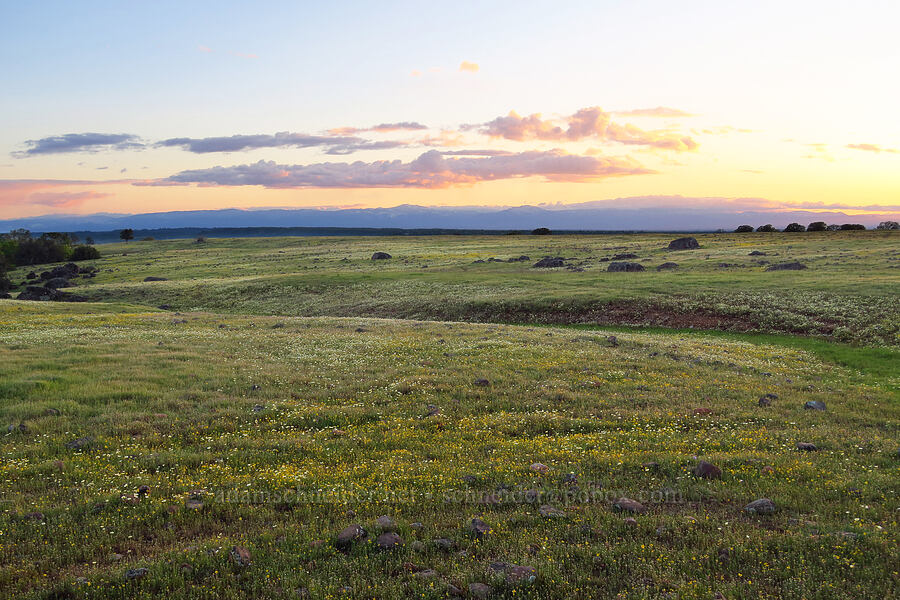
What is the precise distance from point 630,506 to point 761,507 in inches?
96.4

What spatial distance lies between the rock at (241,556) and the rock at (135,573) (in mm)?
1209

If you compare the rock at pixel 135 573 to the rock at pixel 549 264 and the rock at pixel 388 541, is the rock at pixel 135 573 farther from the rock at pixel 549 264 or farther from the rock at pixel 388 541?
the rock at pixel 549 264

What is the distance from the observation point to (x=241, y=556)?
8.44m

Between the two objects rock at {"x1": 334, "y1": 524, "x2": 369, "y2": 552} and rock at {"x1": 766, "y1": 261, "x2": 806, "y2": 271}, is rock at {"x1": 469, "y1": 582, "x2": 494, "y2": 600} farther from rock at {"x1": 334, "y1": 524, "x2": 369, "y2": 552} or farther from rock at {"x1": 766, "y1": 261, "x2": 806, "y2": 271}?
rock at {"x1": 766, "y1": 261, "x2": 806, "y2": 271}

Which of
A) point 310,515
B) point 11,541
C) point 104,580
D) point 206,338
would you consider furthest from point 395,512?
point 206,338

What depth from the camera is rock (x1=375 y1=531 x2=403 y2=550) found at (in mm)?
8930

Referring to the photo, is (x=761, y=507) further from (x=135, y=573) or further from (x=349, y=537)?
(x=135, y=573)

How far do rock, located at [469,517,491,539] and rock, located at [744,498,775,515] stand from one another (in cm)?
505

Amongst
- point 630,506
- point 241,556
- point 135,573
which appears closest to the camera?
point 135,573

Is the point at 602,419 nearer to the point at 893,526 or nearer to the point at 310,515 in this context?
the point at 893,526

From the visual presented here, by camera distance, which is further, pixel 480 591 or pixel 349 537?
pixel 349 537

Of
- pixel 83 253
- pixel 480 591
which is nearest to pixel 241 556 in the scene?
pixel 480 591

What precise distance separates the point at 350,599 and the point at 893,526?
9338mm

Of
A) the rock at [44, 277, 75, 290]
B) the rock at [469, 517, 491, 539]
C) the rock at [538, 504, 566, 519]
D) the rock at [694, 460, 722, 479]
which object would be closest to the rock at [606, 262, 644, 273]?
the rock at [694, 460, 722, 479]
